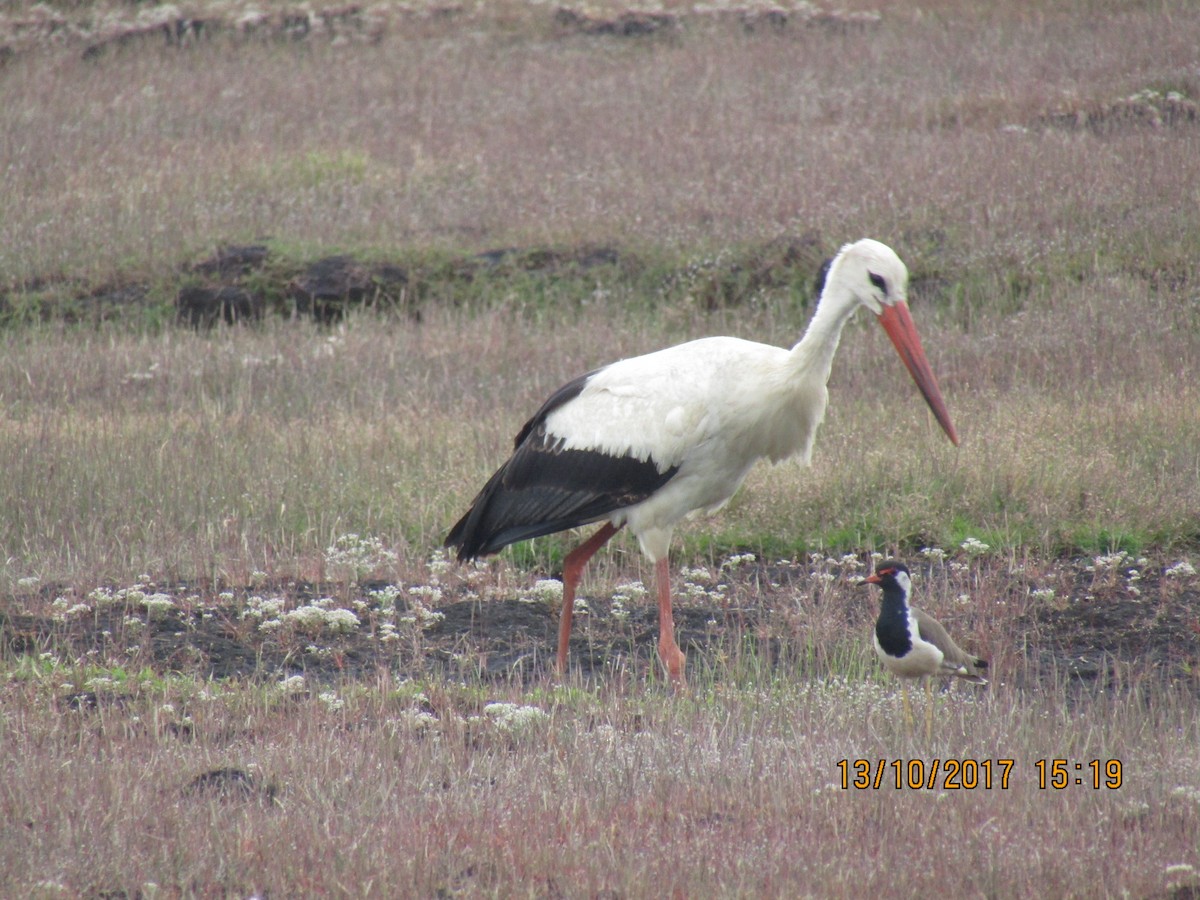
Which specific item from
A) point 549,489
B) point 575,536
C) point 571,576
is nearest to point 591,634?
point 571,576

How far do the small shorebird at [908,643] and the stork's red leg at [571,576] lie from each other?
153 centimetres

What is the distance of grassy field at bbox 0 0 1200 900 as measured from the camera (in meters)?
3.91

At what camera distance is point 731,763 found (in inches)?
172

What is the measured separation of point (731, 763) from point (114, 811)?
180 centimetres

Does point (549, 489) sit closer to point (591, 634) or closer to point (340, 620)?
point (591, 634)

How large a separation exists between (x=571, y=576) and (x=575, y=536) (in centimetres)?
145

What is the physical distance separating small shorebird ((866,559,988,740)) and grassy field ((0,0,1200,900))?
200 mm

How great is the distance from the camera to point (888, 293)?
Answer: 5652 mm

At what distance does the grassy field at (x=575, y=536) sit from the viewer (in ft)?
12.8

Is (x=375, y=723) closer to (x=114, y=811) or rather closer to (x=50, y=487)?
(x=114, y=811)
